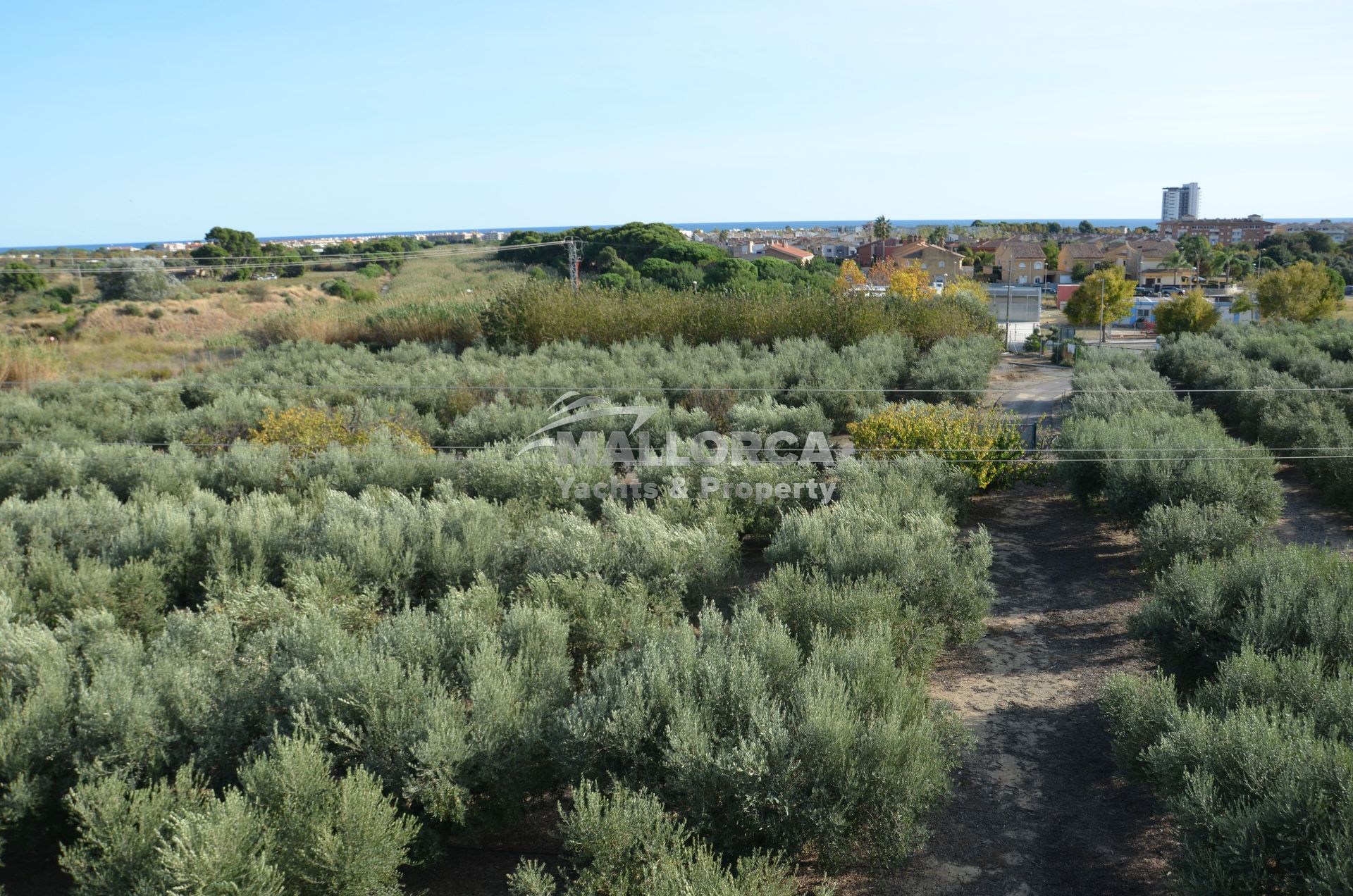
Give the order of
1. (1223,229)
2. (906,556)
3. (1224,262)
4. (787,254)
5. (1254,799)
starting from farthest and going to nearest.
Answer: (1223,229) → (1224,262) → (787,254) → (906,556) → (1254,799)

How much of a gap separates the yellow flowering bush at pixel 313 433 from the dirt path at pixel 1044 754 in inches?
290

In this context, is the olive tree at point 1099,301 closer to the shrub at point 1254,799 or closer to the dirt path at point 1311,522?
the dirt path at point 1311,522

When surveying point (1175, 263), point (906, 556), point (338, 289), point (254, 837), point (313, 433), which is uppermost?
point (1175, 263)

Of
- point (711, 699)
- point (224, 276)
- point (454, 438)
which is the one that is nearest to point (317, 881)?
point (711, 699)

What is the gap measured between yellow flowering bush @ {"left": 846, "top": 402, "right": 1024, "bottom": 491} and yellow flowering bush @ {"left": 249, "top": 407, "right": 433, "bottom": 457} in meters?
5.76

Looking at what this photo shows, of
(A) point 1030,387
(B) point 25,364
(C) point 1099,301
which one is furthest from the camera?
(C) point 1099,301

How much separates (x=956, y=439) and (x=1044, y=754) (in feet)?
16.1

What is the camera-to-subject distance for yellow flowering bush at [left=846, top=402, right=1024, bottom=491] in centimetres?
947

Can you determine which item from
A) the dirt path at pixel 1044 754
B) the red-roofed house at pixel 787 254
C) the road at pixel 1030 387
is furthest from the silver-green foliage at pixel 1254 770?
the red-roofed house at pixel 787 254

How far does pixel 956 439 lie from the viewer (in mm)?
9570

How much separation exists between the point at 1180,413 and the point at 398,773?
12.3 metres

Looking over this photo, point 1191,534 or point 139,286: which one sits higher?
point 139,286

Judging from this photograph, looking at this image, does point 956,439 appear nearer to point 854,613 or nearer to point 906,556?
point 906,556

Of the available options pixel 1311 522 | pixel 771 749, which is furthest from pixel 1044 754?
pixel 1311 522
